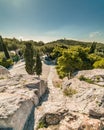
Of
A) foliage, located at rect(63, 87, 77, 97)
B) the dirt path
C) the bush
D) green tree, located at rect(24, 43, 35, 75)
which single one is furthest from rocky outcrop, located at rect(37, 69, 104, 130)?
the bush

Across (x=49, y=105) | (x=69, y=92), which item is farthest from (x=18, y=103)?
(x=69, y=92)

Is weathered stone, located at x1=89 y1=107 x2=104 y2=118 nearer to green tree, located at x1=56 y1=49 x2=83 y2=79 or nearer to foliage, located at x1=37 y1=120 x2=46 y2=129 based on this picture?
foliage, located at x1=37 y1=120 x2=46 y2=129

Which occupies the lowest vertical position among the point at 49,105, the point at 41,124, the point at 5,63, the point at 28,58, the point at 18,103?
the point at 5,63

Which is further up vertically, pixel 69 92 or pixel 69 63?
pixel 69 63

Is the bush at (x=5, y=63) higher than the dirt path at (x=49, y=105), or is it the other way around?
the dirt path at (x=49, y=105)

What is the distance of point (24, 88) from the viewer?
22.6 meters

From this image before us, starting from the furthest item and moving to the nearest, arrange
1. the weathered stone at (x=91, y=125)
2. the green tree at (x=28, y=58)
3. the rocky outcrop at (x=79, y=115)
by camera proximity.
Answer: the green tree at (x=28, y=58) → the rocky outcrop at (x=79, y=115) → the weathered stone at (x=91, y=125)

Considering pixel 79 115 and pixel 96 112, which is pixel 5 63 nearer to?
pixel 79 115

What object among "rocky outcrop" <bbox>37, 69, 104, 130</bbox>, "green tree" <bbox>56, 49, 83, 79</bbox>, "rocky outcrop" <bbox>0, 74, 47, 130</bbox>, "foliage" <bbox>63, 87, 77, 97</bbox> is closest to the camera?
"rocky outcrop" <bbox>0, 74, 47, 130</bbox>

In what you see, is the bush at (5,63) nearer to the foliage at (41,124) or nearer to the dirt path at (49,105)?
the dirt path at (49,105)

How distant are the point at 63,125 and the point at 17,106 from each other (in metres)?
4.39

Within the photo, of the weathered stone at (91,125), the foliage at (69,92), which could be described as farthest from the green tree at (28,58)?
the weathered stone at (91,125)

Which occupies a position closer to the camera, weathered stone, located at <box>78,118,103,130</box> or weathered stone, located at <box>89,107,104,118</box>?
weathered stone, located at <box>78,118,103,130</box>

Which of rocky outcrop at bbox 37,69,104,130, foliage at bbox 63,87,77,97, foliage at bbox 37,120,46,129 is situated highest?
rocky outcrop at bbox 37,69,104,130
